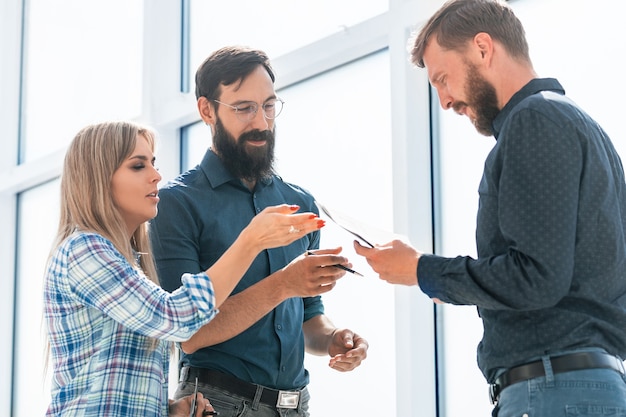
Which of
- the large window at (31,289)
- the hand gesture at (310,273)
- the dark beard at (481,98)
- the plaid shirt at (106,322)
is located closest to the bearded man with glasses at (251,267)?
the hand gesture at (310,273)

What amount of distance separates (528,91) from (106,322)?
3.50 ft

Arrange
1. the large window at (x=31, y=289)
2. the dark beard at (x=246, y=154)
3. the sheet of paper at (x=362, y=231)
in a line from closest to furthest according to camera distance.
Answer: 1. the sheet of paper at (x=362, y=231)
2. the dark beard at (x=246, y=154)
3. the large window at (x=31, y=289)

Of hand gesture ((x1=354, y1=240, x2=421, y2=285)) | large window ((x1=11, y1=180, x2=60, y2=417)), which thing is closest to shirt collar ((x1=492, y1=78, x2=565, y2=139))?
hand gesture ((x1=354, y1=240, x2=421, y2=285))

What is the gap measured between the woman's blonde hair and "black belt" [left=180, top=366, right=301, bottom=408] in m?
0.30

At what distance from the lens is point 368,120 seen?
340cm

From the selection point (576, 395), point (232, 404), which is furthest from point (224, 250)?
point (576, 395)

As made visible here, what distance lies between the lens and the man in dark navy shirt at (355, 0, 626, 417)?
1.75 metres

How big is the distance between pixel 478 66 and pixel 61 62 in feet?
12.7

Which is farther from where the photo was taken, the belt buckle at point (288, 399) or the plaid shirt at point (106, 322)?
the belt buckle at point (288, 399)

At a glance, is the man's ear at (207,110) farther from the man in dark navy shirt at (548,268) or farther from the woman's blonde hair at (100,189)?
the man in dark navy shirt at (548,268)

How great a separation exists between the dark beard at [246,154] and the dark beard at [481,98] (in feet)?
2.76

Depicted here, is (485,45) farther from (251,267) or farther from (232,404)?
(232,404)

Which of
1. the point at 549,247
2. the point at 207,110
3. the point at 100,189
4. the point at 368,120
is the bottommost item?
the point at 549,247

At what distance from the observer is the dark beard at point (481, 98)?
199cm
